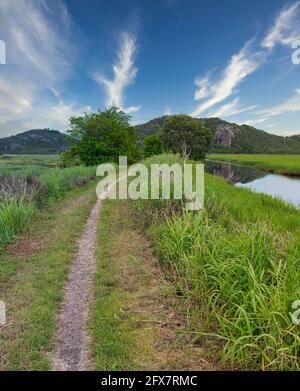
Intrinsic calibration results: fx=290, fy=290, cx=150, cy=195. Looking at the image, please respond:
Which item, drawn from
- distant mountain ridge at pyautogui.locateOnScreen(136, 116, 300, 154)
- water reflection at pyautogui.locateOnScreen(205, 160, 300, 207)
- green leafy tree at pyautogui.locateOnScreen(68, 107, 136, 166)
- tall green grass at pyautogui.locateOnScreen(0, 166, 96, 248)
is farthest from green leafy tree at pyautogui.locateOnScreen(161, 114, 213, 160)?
tall green grass at pyautogui.locateOnScreen(0, 166, 96, 248)

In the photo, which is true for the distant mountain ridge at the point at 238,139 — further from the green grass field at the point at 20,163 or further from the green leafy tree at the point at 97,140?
the green grass field at the point at 20,163

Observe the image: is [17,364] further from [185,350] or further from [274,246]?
[274,246]

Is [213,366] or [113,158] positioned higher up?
[113,158]

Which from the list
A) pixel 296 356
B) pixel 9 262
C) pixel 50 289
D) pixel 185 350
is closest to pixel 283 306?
pixel 296 356

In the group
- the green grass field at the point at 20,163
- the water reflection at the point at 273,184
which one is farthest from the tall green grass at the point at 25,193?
the water reflection at the point at 273,184

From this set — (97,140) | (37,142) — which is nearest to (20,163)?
(97,140)

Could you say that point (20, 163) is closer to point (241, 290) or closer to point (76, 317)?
point (76, 317)

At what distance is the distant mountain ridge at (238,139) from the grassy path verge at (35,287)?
312 feet

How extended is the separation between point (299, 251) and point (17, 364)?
366 cm

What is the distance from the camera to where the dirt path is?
3.13 m

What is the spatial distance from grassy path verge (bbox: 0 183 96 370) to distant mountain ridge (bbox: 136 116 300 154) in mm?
95010

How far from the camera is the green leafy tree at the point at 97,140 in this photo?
34.8 metres
